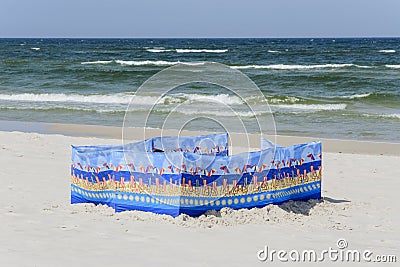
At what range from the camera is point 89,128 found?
49.6 feet

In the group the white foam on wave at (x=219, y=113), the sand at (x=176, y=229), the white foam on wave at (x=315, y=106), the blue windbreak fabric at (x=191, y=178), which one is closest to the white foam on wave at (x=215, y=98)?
the white foam on wave at (x=315, y=106)

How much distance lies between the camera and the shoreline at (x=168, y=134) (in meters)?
→ 12.1

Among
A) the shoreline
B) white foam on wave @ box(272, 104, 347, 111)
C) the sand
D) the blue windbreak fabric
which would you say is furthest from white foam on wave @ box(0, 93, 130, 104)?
the blue windbreak fabric

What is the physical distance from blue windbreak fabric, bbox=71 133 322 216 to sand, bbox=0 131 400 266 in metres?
0.12

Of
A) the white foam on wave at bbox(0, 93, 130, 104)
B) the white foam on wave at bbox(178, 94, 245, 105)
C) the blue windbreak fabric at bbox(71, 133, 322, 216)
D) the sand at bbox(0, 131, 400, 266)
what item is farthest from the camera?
the white foam on wave at bbox(0, 93, 130, 104)

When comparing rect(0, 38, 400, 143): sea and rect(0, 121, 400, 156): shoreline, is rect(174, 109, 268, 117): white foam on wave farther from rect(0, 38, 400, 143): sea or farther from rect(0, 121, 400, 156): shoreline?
rect(0, 121, 400, 156): shoreline

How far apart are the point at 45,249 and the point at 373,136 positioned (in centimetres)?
1027

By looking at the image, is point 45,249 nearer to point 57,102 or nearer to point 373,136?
point 373,136

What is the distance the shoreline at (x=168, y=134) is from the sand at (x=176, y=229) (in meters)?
3.49

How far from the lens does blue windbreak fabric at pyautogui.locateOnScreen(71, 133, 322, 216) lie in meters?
6.21

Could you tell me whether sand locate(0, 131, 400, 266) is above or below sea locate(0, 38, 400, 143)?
below

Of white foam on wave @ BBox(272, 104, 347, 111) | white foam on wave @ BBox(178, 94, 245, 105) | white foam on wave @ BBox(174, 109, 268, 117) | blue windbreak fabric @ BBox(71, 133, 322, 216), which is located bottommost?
blue windbreak fabric @ BBox(71, 133, 322, 216)

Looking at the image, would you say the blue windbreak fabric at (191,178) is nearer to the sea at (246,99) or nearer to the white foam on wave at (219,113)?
the sea at (246,99)

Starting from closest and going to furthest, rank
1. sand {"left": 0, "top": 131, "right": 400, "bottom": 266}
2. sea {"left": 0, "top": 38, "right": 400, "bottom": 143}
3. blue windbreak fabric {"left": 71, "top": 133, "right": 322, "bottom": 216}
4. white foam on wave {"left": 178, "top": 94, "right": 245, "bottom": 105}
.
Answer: sand {"left": 0, "top": 131, "right": 400, "bottom": 266} → blue windbreak fabric {"left": 71, "top": 133, "right": 322, "bottom": 216} → sea {"left": 0, "top": 38, "right": 400, "bottom": 143} → white foam on wave {"left": 178, "top": 94, "right": 245, "bottom": 105}
